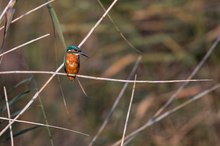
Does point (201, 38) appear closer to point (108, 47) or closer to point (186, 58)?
point (186, 58)

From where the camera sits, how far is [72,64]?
5.01ft

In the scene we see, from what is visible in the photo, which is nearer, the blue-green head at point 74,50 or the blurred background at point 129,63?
the blue-green head at point 74,50

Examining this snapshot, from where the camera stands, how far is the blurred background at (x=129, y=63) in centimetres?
342

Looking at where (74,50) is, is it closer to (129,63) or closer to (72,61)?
(72,61)

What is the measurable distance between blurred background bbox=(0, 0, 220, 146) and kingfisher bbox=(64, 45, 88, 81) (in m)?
1.72

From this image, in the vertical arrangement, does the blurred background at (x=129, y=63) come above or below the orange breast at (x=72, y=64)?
below

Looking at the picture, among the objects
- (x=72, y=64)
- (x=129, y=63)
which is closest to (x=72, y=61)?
(x=72, y=64)

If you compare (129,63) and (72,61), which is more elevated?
(72,61)

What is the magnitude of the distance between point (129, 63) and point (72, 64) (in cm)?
224

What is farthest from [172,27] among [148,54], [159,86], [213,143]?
[213,143]

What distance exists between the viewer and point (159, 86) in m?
3.59

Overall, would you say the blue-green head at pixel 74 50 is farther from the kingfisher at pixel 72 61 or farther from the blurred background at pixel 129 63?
the blurred background at pixel 129 63

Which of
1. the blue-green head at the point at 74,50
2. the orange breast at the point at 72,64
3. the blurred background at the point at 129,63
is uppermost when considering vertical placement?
the blue-green head at the point at 74,50

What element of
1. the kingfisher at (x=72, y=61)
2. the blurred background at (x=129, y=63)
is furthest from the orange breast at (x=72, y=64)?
the blurred background at (x=129, y=63)
